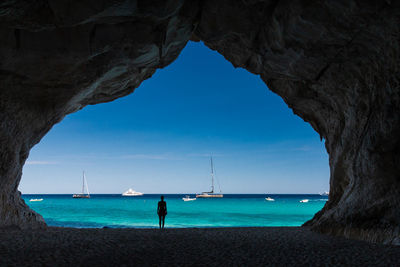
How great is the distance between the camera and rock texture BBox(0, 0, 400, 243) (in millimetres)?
8953

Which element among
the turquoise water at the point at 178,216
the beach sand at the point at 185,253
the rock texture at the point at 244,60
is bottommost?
the turquoise water at the point at 178,216

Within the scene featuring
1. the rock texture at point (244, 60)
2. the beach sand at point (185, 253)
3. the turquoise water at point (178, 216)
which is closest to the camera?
the beach sand at point (185, 253)

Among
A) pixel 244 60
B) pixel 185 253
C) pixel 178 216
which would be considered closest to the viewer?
pixel 185 253

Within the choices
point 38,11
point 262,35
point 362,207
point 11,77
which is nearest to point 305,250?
point 362,207

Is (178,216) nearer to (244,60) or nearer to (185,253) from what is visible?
(244,60)

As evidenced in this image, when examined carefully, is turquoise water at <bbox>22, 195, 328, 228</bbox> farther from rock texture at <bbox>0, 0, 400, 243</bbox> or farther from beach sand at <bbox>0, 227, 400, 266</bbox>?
beach sand at <bbox>0, 227, 400, 266</bbox>

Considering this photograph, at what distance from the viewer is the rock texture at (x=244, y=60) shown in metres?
8.95

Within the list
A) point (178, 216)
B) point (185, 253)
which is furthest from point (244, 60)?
point (178, 216)

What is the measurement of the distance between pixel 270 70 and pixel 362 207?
24.6 feet

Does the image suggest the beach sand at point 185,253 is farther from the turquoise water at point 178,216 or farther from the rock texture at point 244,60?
the turquoise water at point 178,216

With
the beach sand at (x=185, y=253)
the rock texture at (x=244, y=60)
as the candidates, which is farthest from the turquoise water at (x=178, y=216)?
the beach sand at (x=185, y=253)

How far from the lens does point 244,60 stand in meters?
14.6

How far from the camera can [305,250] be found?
25.5 ft

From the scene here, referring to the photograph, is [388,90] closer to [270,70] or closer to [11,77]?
[270,70]
